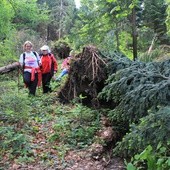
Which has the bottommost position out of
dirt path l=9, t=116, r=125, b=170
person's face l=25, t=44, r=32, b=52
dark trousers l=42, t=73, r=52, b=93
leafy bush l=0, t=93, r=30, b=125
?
dirt path l=9, t=116, r=125, b=170

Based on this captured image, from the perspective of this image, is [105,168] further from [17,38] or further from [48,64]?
[17,38]

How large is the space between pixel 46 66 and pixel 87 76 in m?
2.20

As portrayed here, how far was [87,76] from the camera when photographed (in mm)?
7945

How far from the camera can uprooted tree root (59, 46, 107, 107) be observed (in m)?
7.75

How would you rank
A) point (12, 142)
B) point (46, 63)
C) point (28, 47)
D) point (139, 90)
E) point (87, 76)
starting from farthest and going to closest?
point (46, 63)
point (28, 47)
point (87, 76)
point (12, 142)
point (139, 90)

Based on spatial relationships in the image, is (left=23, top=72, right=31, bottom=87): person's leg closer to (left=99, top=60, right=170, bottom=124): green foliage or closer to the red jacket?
the red jacket

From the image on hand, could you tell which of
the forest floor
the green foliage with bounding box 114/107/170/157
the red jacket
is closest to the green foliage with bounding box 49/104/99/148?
the forest floor

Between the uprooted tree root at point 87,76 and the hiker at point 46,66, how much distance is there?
132 cm

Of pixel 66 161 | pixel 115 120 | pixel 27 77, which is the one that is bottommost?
pixel 66 161

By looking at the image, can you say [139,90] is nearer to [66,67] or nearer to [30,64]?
[30,64]

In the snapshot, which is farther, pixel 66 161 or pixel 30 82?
pixel 30 82

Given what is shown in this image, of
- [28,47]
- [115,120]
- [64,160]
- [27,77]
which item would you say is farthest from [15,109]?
[28,47]

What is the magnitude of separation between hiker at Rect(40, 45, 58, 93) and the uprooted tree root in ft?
4.32

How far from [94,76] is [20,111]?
6.77ft
